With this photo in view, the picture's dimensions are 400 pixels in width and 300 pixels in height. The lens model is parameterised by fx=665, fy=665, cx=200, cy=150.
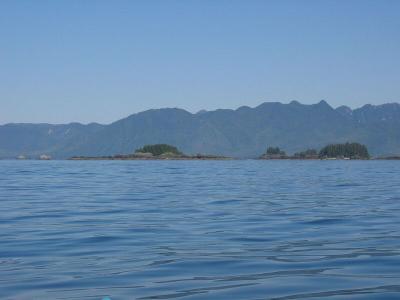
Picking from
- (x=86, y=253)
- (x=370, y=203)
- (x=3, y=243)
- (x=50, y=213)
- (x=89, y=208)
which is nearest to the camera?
(x=86, y=253)

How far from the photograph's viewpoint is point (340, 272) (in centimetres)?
1324

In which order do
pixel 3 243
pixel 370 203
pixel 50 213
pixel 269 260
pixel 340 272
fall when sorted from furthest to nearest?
1. pixel 370 203
2. pixel 50 213
3. pixel 3 243
4. pixel 269 260
5. pixel 340 272

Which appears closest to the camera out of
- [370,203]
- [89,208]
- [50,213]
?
[50,213]

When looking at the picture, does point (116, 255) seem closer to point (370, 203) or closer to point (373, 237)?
point (373, 237)

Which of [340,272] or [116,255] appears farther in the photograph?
[116,255]

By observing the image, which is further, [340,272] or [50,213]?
[50,213]

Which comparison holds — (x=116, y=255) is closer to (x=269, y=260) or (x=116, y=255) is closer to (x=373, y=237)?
(x=269, y=260)

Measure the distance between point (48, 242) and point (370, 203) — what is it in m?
16.9

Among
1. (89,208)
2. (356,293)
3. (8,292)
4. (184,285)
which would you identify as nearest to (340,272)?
(356,293)

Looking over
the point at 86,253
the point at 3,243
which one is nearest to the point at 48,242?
the point at 3,243

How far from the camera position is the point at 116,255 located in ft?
50.2

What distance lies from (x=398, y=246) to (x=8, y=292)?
31.2 ft

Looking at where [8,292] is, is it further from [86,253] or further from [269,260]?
[269,260]

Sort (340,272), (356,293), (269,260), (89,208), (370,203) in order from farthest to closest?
(370,203)
(89,208)
(269,260)
(340,272)
(356,293)
